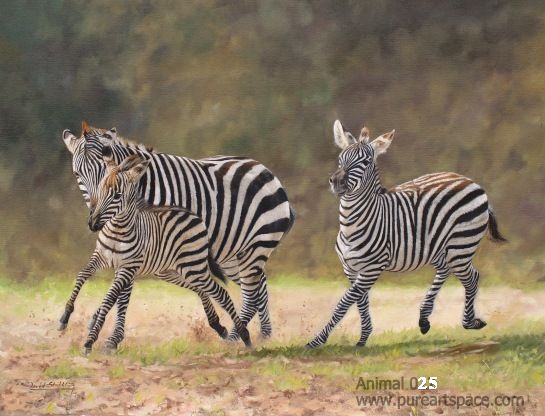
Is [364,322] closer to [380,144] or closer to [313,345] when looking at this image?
[313,345]

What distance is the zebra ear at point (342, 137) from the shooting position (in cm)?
813

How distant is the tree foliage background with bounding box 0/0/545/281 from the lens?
8539mm

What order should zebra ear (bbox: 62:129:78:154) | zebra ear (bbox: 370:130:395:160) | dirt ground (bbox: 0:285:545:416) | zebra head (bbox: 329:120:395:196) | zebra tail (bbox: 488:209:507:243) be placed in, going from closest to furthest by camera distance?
dirt ground (bbox: 0:285:545:416) → zebra head (bbox: 329:120:395:196) → zebra ear (bbox: 370:130:395:160) → zebra ear (bbox: 62:129:78:154) → zebra tail (bbox: 488:209:507:243)

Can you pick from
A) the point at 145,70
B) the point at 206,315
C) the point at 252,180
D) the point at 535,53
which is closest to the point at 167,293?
the point at 206,315

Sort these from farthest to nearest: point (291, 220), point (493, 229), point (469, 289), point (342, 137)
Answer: point (291, 220)
point (493, 229)
point (469, 289)
point (342, 137)

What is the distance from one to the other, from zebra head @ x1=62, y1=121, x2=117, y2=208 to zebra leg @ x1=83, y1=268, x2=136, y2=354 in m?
0.58

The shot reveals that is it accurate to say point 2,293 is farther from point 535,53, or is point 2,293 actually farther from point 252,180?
point 535,53

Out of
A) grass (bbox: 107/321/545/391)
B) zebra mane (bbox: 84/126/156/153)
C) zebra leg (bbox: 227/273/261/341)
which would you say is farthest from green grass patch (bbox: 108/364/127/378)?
zebra mane (bbox: 84/126/156/153)

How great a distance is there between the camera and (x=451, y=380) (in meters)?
7.62

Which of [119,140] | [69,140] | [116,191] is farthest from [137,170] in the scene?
[69,140]

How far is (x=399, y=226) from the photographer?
321 inches

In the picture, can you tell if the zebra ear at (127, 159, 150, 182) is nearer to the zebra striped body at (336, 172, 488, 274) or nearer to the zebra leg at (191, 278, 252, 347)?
the zebra leg at (191, 278, 252, 347)

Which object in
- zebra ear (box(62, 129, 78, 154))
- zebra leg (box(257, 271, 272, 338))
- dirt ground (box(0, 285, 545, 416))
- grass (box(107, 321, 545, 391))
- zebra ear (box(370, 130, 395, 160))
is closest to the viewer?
dirt ground (box(0, 285, 545, 416))

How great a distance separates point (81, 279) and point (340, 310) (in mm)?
1941
